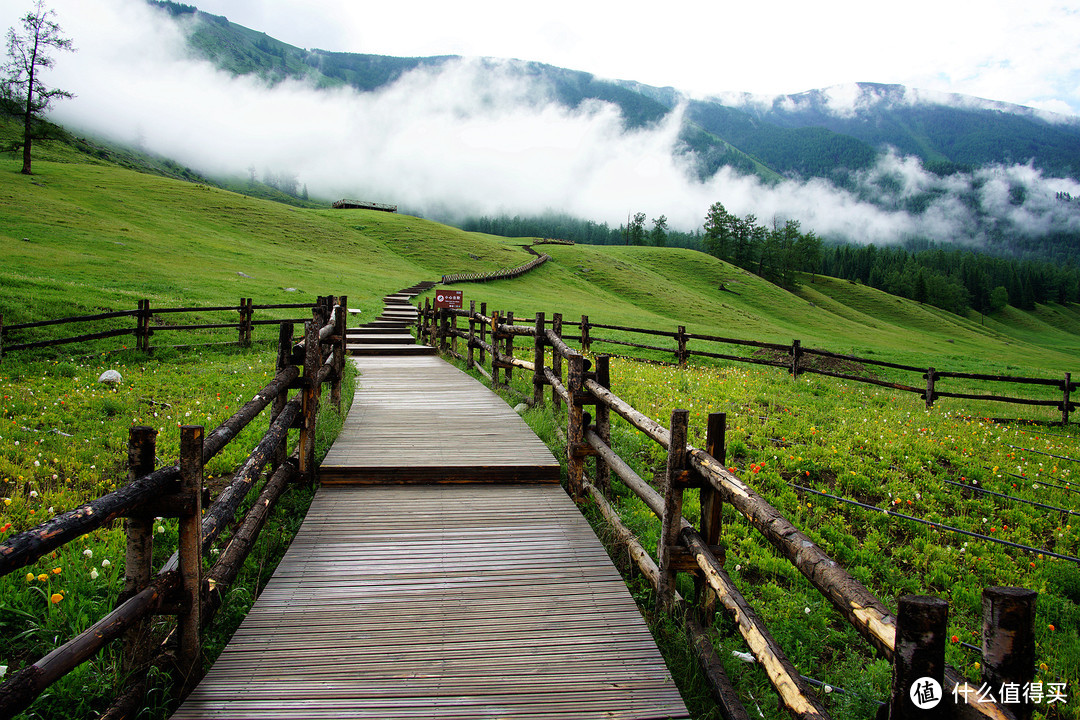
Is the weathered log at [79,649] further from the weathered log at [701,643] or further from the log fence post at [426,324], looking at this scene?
the log fence post at [426,324]

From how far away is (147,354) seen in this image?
13484 millimetres

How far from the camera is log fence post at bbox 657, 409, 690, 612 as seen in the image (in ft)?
11.3

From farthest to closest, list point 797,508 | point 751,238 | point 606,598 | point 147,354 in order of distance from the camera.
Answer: point 751,238
point 147,354
point 797,508
point 606,598

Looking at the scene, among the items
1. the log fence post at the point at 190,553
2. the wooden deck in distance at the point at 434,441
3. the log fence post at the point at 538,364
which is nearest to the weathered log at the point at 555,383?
the log fence post at the point at 538,364

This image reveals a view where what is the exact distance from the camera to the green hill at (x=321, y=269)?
23672mm

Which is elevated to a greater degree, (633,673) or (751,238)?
(751,238)

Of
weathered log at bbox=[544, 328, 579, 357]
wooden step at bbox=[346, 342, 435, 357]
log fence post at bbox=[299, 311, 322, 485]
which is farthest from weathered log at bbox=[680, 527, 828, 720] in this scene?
wooden step at bbox=[346, 342, 435, 357]

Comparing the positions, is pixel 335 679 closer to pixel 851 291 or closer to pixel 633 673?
pixel 633 673

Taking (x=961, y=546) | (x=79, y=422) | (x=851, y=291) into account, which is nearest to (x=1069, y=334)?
(x=851, y=291)

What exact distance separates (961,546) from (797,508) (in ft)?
5.34

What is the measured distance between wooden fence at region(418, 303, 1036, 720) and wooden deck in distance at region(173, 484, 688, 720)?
0.45 metres

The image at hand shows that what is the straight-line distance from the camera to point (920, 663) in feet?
5.37

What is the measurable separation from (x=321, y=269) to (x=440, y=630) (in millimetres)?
38553

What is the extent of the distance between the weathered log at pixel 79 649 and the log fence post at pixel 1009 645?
3.00 meters
